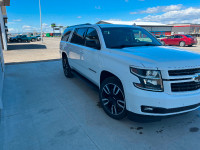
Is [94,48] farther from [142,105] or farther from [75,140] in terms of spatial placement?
[75,140]

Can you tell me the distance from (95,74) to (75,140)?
1563mm

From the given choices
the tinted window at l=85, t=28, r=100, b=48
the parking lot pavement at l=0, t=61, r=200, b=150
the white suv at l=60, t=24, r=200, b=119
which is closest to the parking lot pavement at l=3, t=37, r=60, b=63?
the parking lot pavement at l=0, t=61, r=200, b=150

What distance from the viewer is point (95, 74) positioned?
3623 millimetres

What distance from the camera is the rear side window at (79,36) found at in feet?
14.4

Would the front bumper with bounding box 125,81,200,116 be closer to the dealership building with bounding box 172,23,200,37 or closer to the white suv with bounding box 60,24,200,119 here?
the white suv with bounding box 60,24,200,119

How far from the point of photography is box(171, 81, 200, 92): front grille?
7.73 ft

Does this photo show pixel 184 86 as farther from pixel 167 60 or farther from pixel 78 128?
pixel 78 128

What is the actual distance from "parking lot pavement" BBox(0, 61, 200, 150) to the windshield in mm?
1611

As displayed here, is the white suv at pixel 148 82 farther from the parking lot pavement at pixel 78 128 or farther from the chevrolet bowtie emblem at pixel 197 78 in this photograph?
the parking lot pavement at pixel 78 128

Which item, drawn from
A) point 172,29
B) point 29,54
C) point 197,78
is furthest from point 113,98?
point 172,29

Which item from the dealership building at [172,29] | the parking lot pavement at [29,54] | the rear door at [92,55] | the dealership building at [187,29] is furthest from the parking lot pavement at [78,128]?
the dealership building at [187,29]

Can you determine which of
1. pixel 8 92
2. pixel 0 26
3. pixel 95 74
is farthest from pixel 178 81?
pixel 0 26

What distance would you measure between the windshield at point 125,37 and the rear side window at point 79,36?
88 cm

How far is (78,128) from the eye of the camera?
9.52 ft
